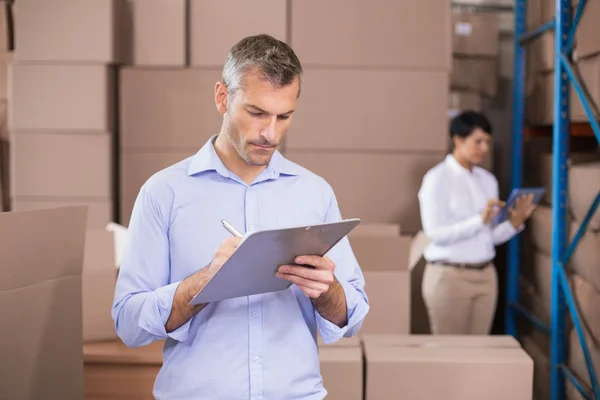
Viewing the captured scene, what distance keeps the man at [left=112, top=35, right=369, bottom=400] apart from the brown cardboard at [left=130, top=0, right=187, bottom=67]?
207 cm

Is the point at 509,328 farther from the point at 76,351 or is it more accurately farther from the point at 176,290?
the point at 176,290

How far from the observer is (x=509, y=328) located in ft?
12.9

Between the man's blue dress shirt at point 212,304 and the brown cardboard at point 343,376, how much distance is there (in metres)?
0.66

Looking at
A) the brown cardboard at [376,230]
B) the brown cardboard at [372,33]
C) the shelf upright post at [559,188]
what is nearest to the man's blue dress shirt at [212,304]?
the brown cardboard at [376,230]

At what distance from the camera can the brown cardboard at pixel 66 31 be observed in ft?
10.8

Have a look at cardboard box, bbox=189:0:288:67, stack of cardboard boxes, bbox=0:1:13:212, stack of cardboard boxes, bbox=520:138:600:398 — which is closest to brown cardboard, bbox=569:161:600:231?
stack of cardboard boxes, bbox=520:138:600:398

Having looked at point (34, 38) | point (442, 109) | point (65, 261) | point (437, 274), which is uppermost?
point (34, 38)

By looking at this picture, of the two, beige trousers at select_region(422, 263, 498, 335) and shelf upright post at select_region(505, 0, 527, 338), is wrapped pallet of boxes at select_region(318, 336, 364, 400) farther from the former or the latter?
shelf upright post at select_region(505, 0, 527, 338)

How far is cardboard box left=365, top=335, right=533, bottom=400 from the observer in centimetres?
205

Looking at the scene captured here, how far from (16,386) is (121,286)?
0.45 m

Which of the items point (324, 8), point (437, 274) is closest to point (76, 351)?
point (437, 274)

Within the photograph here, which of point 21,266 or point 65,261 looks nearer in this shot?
point 21,266

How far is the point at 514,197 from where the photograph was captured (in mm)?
3094

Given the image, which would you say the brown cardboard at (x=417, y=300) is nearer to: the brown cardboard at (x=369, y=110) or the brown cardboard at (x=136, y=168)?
the brown cardboard at (x=369, y=110)
